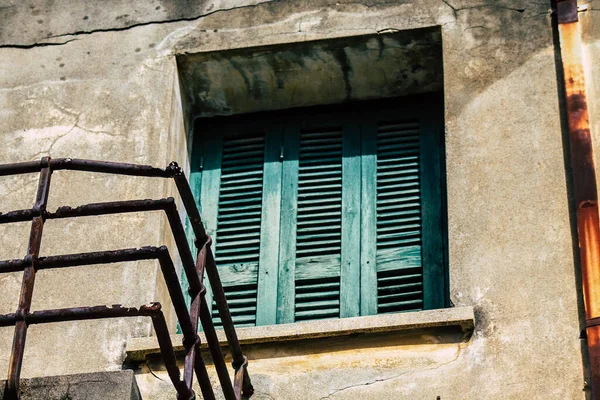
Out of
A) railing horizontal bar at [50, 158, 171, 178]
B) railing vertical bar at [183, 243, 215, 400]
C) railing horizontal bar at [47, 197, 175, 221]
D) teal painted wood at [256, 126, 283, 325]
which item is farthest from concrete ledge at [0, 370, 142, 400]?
teal painted wood at [256, 126, 283, 325]

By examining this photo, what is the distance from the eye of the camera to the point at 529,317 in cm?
607

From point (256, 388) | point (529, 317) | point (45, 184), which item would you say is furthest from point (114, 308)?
point (529, 317)

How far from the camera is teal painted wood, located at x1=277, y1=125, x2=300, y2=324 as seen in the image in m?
6.80

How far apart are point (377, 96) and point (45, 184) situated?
108 inches

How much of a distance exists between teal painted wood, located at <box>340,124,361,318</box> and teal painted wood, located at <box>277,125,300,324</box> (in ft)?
0.84

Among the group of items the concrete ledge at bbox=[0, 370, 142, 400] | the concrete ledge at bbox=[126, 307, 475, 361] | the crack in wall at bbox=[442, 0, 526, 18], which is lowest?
the concrete ledge at bbox=[0, 370, 142, 400]

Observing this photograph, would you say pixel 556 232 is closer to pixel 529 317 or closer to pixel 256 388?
pixel 529 317

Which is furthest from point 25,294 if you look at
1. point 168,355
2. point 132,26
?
point 132,26

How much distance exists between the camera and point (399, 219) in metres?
6.98

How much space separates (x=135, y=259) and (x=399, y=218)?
2191 millimetres

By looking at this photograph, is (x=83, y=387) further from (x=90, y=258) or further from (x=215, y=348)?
(x=215, y=348)

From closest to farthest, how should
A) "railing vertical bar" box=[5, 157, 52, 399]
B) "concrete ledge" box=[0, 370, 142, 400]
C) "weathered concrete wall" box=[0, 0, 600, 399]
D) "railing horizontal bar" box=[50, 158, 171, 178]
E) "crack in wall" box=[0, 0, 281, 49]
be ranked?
"railing vertical bar" box=[5, 157, 52, 399]
"concrete ledge" box=[0, 370, 142, 400]
"railing horizontal bar" box=[50, 158, 171, 178]
"weathered concrete wall" box=[0, 0, 600, 399]
"crack in wall" box=[0, 0, 281, 49]

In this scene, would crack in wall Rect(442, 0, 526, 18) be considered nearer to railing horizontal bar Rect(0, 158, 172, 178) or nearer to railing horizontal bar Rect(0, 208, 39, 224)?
railing horizontal bar Rect(0, 158, 172, 178)

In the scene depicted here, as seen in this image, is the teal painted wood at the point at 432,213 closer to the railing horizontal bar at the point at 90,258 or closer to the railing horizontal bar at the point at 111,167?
the railing horizontal bar at the point at 111,167
